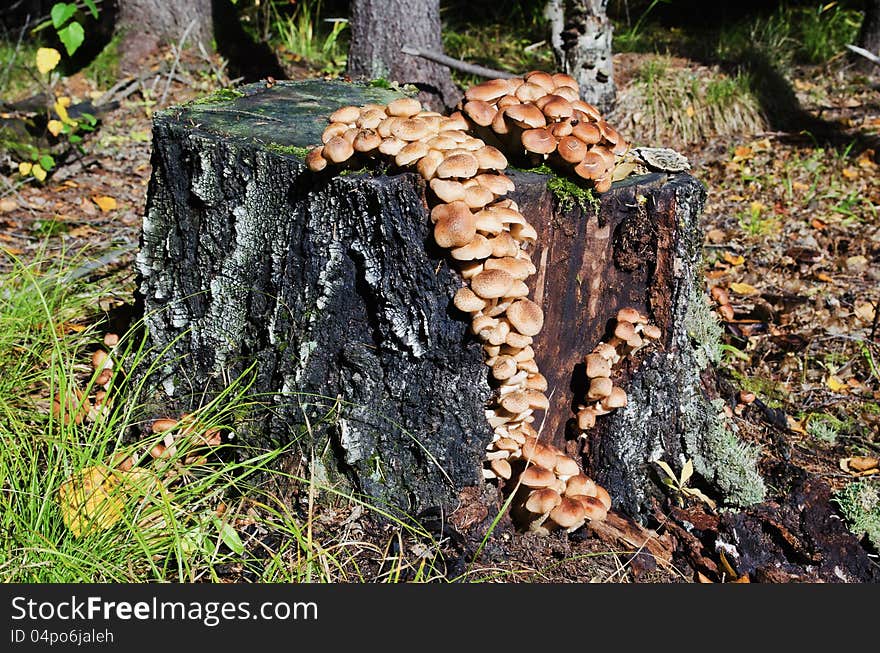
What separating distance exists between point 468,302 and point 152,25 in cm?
715

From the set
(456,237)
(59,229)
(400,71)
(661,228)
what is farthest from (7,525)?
(400,71)

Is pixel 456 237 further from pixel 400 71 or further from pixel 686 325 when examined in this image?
pixel 400 71

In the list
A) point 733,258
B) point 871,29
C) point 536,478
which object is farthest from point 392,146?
point 871,29

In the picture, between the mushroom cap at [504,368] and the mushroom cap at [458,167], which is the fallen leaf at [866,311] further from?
the mushroom cap at [458,167]

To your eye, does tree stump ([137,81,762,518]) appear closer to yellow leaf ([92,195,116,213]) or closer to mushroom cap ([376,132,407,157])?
mushroom cap ([376,132,407,157])

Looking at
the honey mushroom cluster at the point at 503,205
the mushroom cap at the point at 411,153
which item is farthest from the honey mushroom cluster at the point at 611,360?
the mushroom cap at the point at 411,153

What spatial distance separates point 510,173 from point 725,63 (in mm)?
6689

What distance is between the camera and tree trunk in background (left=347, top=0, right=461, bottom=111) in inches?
280

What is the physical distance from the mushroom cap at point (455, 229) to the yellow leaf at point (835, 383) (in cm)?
275

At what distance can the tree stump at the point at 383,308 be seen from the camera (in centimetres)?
281

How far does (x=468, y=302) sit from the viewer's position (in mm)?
2680

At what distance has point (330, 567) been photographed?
278cm

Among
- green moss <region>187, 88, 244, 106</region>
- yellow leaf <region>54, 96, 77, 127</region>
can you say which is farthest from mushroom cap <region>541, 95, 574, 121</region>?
yellow leaf <region>54, 96, 77, 127</region>

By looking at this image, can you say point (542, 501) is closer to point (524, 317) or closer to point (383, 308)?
point (524, 317)
